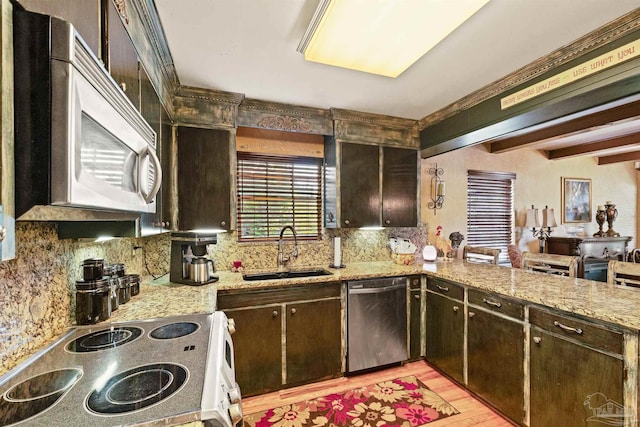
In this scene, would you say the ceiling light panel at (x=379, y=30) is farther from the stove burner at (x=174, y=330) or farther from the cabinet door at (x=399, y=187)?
the stove burner at (x=174, y=330)

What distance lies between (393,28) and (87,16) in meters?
1.48

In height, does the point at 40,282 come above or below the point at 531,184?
below

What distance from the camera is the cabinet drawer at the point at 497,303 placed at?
201 cm

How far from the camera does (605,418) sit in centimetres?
152

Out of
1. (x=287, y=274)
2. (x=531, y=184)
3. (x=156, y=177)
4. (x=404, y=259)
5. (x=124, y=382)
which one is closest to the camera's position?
(x=124, y=382)

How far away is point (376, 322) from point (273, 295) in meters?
1.04

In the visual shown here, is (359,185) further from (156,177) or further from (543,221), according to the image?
(543,221)

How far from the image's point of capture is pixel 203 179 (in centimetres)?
265

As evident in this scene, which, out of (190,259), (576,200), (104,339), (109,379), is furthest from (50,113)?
(576,200)

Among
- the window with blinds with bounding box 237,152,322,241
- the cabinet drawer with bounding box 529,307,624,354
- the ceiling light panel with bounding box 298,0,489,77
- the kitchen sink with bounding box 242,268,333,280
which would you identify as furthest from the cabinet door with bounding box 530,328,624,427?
the window with blinds with bounding box 237,152,322,241

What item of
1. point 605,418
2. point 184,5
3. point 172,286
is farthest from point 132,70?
point 605,418

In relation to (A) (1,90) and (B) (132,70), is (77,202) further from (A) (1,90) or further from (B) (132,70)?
(B) (132,70)

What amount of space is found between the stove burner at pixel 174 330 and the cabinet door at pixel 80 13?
3.79 ft

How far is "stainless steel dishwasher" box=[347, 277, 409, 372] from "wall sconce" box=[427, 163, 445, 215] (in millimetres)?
1328
